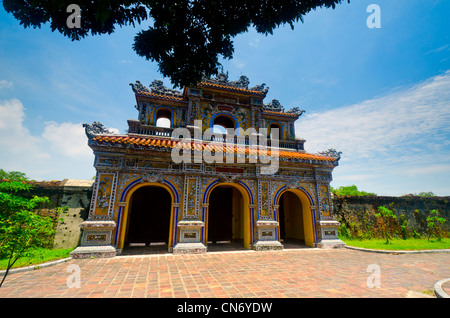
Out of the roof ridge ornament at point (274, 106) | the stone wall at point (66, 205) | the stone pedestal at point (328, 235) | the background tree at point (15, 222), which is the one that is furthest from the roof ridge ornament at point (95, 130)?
the stone pedestal at point (328, 235)

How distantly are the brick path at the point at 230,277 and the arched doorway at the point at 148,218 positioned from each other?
3.10 metres

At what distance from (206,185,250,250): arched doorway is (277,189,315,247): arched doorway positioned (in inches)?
105

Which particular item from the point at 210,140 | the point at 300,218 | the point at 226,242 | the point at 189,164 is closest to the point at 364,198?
the point at 300,218

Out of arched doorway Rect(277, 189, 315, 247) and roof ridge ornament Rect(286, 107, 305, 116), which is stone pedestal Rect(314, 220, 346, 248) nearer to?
arched doorway Rect(277, 189, 315, 247)

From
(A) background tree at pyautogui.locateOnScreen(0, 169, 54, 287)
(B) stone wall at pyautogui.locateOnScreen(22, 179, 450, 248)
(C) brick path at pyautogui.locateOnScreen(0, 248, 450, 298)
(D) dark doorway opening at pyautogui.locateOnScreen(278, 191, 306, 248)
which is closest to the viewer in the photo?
(A) background tree at pyautogui.locateOnScreen(0, 169, 54, 287)

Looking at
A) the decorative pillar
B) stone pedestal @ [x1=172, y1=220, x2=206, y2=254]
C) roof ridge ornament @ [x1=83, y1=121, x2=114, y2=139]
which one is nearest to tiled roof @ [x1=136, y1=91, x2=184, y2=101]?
roof ridge ornament @ [x1=83, y1=121, x2=114, y2=139]

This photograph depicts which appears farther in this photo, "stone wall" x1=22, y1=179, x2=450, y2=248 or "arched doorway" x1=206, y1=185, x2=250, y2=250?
"arched doorway" x1=206, y1=185, x2=250, y2=250

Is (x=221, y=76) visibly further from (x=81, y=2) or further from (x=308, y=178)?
(x=81, y=2)

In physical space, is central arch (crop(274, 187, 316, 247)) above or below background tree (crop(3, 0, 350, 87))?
below

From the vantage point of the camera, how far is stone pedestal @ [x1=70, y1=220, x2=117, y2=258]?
7754mm

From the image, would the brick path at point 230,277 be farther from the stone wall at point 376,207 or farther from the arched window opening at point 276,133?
the arched window opening at point 276,133

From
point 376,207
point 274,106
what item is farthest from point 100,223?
point 376,207

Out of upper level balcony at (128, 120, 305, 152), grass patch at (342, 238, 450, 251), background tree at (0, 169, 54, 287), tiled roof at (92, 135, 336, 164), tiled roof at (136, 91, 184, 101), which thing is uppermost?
tiled roof at (136, 91, 184, 101)
